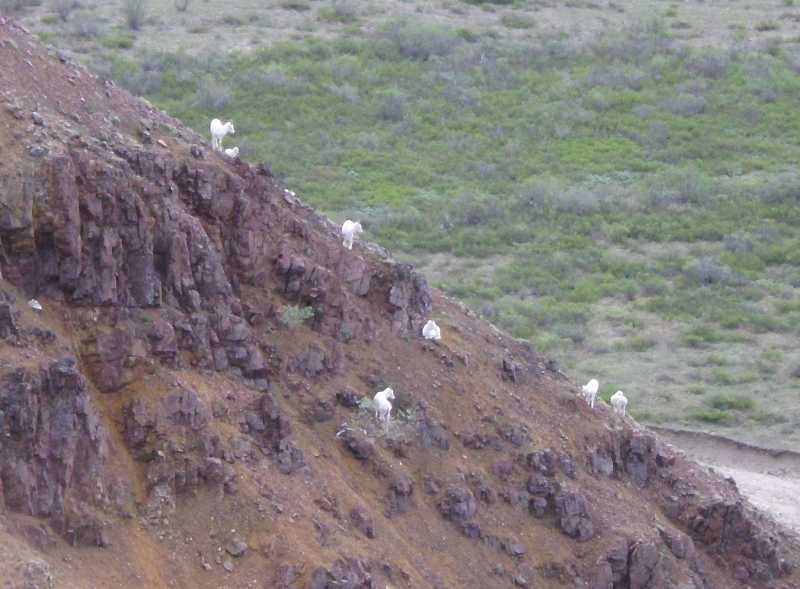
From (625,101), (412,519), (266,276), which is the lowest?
(625,101)

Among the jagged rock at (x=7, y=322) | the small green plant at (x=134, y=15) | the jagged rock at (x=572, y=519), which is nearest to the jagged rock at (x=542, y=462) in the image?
the jagged rock at (x=572, y=519)

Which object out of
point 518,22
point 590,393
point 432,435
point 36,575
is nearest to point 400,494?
point 432,435

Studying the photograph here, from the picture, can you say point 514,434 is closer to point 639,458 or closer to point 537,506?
point 537,506

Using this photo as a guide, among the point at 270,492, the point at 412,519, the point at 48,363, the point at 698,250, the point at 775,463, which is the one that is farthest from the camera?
the point at 698,250

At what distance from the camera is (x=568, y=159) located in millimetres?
42250

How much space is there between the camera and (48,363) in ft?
40.9

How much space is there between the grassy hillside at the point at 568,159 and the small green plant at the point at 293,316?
13.5m

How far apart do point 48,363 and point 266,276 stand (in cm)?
327

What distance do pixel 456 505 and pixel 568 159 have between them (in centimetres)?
2786

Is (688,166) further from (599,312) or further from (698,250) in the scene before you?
(599,312)

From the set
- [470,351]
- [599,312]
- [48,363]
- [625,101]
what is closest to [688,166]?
[625,101]

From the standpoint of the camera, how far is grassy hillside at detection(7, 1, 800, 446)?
1244 inches

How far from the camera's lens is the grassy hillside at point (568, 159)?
31.6 m

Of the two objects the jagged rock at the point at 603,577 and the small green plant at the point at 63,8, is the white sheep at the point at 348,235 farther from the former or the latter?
the small green plant at the point at 63,8
